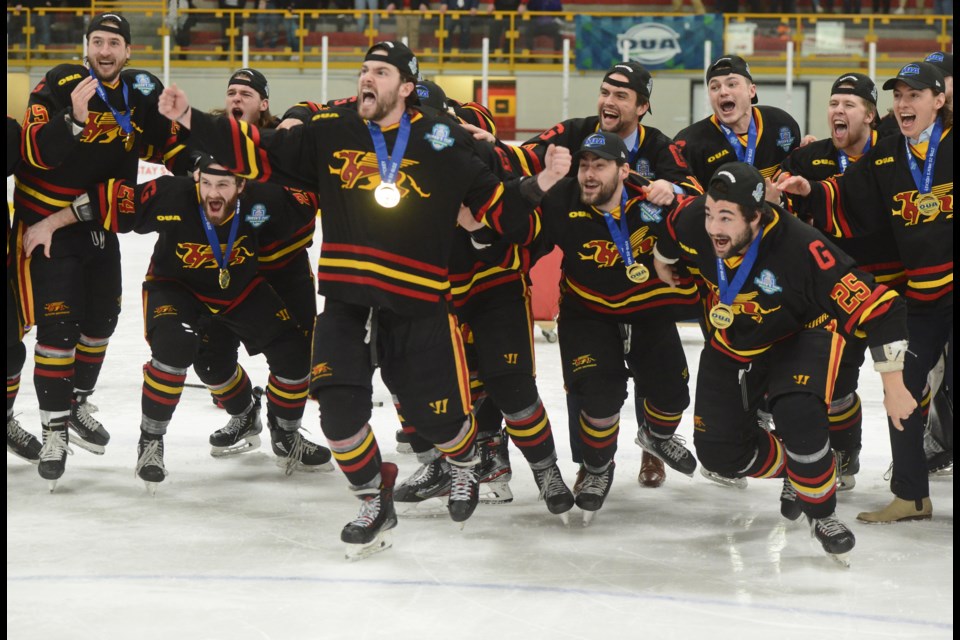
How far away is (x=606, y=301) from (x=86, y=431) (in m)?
2.31

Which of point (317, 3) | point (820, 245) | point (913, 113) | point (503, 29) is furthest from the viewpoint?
point (317, 3)

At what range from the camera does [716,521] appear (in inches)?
183

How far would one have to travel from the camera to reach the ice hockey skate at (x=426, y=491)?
471 centimetres

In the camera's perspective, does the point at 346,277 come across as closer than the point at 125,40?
Yes

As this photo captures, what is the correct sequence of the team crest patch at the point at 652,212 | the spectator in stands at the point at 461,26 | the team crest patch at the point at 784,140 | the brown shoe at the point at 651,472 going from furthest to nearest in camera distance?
the spectator in stands at the point at 461,26 → the team crest patch at the point at 784,140 → the brown shoe at the point at 651,472 → the team crest patch at the point at 652,212

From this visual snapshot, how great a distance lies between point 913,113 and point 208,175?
252 cm

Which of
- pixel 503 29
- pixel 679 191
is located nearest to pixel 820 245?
pixel 679 191

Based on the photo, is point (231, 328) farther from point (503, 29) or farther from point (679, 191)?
point (503, 29)

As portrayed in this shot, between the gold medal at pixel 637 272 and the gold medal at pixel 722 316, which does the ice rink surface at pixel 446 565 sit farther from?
the gold medal at pixel 637 272

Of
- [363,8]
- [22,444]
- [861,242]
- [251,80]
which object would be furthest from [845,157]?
[363,8]

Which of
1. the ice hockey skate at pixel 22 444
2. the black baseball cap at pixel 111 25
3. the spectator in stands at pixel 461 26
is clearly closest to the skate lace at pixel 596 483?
the ice hockey skate at pixel 22 444

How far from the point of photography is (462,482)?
14.7 feet

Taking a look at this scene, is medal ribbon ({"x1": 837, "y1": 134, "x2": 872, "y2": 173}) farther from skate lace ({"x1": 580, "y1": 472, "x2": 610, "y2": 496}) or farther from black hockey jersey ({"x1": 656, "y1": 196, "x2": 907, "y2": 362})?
skate lace ({"x1": 580, "y1": 472, "x2": 610, "y2": 496})

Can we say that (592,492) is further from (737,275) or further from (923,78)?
(923,78)
